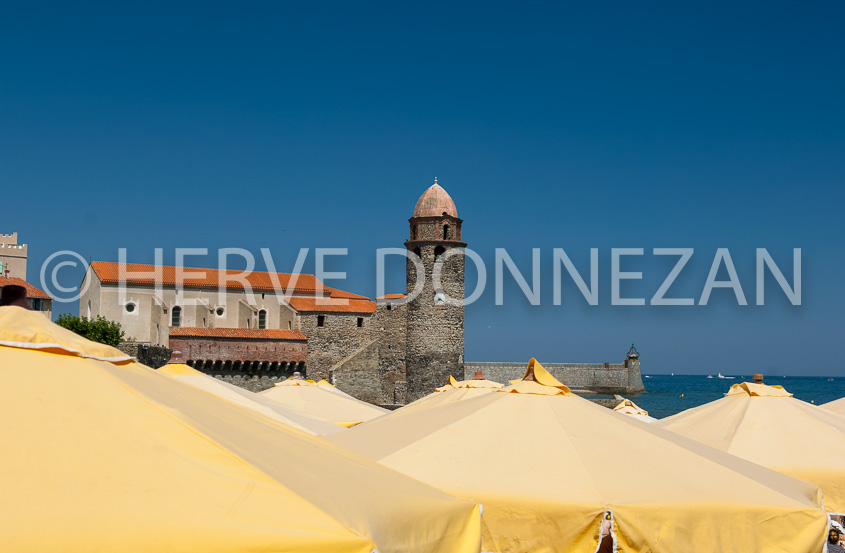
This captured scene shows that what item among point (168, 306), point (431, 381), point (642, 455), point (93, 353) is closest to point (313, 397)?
point (642, 455)

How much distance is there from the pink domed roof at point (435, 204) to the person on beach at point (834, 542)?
3323cm

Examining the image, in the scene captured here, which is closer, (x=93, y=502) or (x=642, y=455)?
(x=93, y=502)

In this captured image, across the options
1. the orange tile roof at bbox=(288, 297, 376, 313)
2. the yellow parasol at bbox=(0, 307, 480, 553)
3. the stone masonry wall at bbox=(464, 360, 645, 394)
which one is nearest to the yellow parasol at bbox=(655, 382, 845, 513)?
the yellow parasol at bbox=(0, 307, 480, 553)

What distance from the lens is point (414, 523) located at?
327 centimetres

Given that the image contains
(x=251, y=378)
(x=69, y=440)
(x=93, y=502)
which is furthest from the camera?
(x=251, y=378)

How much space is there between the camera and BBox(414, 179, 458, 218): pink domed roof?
42781 millimetres

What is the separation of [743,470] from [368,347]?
129 feet

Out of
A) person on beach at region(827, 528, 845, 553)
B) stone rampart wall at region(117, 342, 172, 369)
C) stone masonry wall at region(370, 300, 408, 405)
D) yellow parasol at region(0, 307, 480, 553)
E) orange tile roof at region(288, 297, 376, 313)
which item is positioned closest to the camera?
yellow parasol at region(0, 307, 480, 553)

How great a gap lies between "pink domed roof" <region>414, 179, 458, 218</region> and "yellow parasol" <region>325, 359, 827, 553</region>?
121ft

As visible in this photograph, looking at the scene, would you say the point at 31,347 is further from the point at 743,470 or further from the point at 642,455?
the point at 743,470

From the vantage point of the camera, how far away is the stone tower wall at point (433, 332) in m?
42.2

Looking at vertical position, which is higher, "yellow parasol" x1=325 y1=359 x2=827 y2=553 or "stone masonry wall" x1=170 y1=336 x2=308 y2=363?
"yellow parasol" x1=325 y1=359 x2=827 y2=553

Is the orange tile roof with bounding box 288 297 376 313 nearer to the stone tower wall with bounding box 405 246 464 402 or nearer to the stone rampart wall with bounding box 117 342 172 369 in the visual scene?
the stone tower wall with bounding box 405 246 464 402

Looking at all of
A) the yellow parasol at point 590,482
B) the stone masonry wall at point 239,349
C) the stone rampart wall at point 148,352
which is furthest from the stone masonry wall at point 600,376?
the yellow parasol at point 590,482
